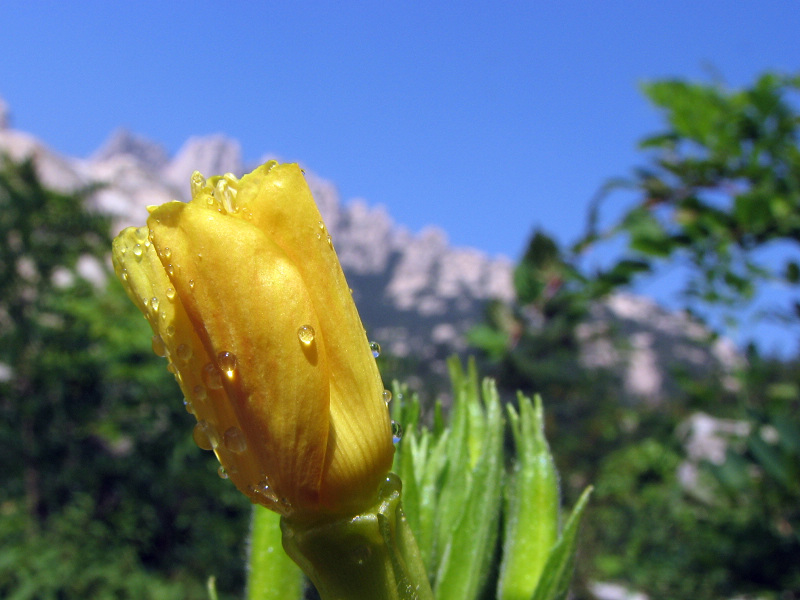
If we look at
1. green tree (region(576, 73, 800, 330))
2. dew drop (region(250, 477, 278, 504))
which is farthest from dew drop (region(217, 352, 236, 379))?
green tree (region(576, 73, 800, 330))

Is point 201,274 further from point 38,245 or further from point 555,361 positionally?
point 38,245

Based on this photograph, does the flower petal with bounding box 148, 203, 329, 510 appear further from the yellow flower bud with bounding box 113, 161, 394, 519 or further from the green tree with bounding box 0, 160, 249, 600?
the green tree with bounding box 0, 160, 249, 600

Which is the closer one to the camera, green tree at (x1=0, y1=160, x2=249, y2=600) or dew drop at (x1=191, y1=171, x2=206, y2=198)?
dew drop at (x1=191, y1=171, x2=206, y2=198)

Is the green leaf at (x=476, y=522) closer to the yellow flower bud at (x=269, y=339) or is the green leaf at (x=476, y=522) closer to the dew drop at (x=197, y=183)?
the yellow flower bud at (x=269, y=339)

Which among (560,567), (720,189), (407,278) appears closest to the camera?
(560,567)

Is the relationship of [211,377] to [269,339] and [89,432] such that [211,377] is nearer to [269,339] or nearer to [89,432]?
[269,339]

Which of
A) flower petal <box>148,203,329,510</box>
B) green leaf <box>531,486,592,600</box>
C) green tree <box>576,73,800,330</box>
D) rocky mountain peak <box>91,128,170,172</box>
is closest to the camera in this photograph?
flower petal <box>148,203,329,510</box>

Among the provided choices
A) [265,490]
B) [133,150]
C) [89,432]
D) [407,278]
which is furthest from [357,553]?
[133,150]
